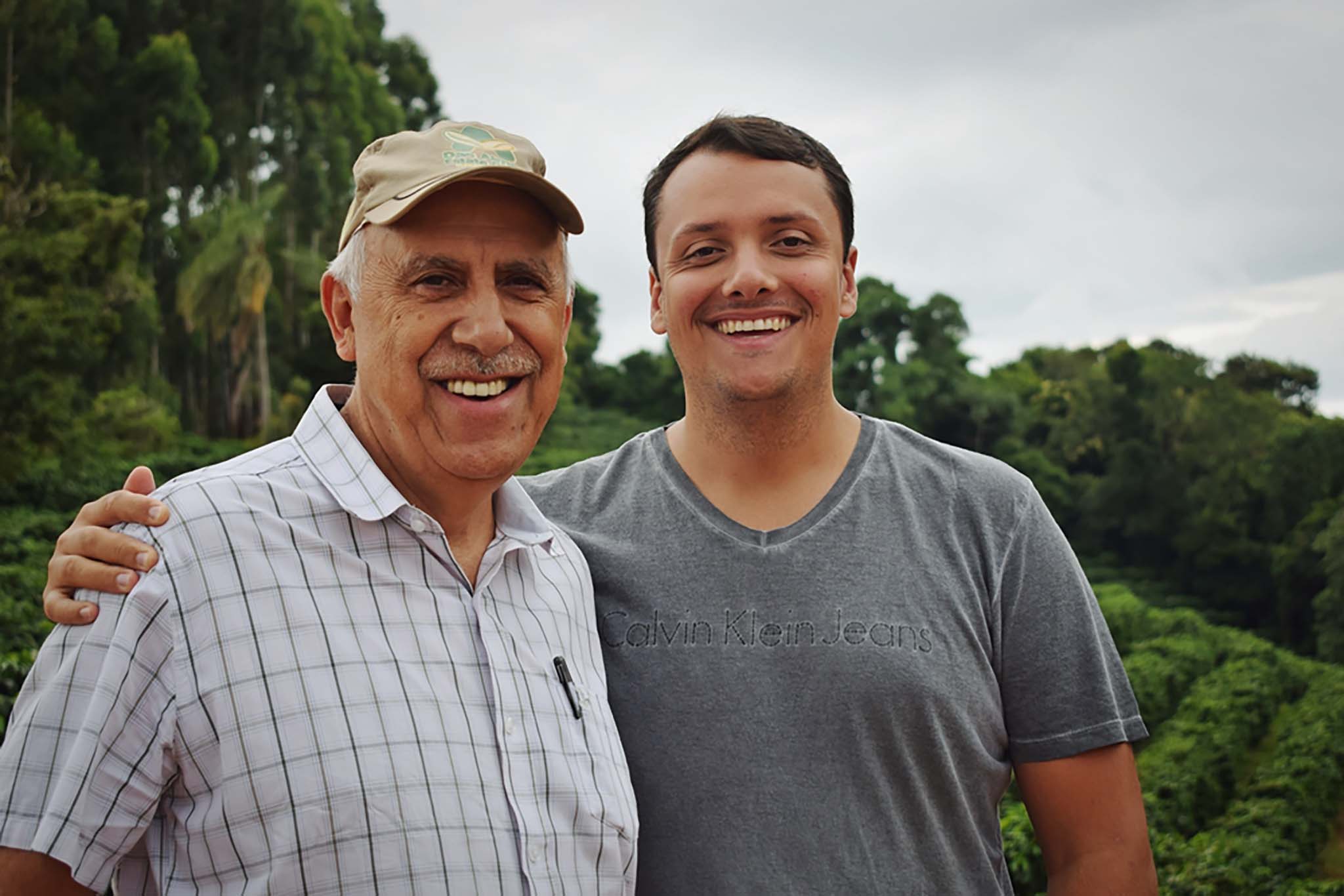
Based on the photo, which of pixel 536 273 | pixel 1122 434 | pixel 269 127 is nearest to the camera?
pixel 536 273

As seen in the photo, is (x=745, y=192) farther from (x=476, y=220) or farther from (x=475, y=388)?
(x=475, y=388)

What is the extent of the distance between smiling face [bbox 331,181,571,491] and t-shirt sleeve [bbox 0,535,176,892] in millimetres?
583

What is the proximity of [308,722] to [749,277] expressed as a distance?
1334mm

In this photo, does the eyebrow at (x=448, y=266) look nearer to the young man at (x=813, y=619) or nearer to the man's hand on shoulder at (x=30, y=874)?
the young man at (x=813, y=619)

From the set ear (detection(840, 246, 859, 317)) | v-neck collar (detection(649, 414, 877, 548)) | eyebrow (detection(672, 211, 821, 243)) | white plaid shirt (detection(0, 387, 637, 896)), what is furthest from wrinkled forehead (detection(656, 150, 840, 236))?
white plaid shirt (detection(0, 387, 637, 896))

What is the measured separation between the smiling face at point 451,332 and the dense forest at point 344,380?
230 inches

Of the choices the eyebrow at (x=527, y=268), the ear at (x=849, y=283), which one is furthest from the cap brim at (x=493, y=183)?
the ear at (x=849, y=283)

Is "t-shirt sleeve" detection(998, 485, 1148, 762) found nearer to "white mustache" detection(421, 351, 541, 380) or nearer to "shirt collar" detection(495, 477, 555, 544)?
"shirt collar" detection(495, 477, 555, 544)

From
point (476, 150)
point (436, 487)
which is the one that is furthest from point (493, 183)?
point (436, 487)

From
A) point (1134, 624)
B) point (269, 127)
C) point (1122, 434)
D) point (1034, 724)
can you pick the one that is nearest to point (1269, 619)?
point (1122, 434)

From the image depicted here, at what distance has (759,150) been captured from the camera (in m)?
2.60

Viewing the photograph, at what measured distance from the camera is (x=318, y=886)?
1777 mm

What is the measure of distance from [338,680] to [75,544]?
0.48m

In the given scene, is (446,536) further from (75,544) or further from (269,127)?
(269,127)
